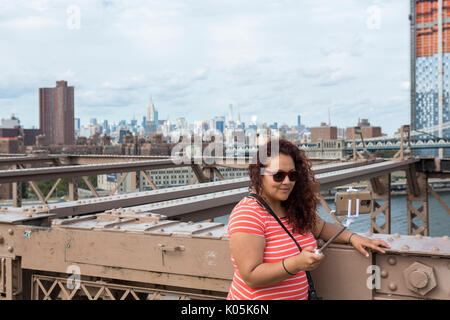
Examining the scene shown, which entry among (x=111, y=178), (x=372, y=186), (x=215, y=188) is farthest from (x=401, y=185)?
(x=215, y=188)

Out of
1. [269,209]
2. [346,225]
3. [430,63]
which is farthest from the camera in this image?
[430,63]

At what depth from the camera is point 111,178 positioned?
5097 centimetres

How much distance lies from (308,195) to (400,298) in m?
0.67

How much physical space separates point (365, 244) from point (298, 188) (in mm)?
448

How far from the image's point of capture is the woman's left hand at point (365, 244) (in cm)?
241

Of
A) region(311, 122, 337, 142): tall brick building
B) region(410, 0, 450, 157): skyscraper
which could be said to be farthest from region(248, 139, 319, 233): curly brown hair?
region(410, 0, 450, 157): skyscraper

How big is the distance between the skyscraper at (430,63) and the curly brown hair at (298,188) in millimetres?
135461

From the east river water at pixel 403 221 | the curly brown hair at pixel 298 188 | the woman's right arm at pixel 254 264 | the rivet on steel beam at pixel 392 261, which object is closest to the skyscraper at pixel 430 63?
the east river water at pixel 403 221

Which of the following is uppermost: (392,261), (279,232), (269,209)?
(269,209)

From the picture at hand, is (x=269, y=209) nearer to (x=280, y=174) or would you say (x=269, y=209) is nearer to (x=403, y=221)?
(x=280, y=174)

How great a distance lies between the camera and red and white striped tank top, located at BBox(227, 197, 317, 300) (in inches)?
91.2

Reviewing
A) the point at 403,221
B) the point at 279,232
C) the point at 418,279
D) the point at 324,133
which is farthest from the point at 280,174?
the point at 403,221

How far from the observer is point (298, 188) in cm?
264
